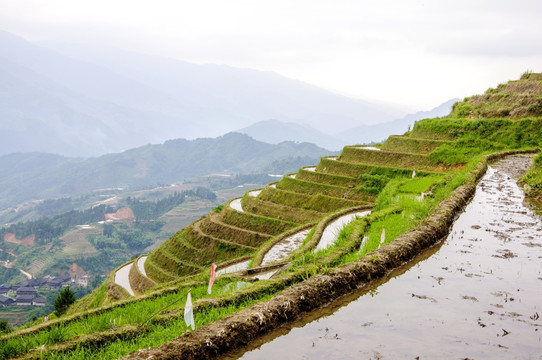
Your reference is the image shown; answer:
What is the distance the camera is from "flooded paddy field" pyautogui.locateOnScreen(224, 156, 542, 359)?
15.3ft

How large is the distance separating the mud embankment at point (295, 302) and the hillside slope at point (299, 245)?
0.05 ft

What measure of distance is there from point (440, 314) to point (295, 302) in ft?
5.83

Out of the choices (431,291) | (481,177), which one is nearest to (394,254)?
(431,291)

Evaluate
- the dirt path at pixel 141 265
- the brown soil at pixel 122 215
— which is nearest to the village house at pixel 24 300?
the dirt path at pixel 141 265

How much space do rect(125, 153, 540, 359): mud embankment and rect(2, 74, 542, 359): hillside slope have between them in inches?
0.6

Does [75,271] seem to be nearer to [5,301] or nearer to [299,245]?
[5,301]

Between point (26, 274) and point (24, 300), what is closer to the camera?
point (24, 300)

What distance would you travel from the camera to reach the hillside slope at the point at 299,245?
546 cm

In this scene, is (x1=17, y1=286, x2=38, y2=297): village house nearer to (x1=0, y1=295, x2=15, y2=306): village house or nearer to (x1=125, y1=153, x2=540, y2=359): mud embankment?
(x1=0, y1=295, x2=15, y2=306): village house

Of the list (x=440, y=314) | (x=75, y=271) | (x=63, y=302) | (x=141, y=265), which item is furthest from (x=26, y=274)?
(x=440, y=314)

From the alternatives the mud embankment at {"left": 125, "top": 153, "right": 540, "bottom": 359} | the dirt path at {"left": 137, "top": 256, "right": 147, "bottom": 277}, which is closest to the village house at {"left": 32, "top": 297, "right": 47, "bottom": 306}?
the dirt path at {"left": 137, "top": 256, "right": 147, "bottom": 277}

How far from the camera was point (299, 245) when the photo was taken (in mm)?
20656

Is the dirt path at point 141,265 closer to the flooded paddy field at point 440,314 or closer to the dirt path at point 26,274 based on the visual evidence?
the flooded paddy field at point 440,314

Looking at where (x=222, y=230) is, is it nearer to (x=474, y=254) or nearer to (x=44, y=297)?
(x=474, y=254)
